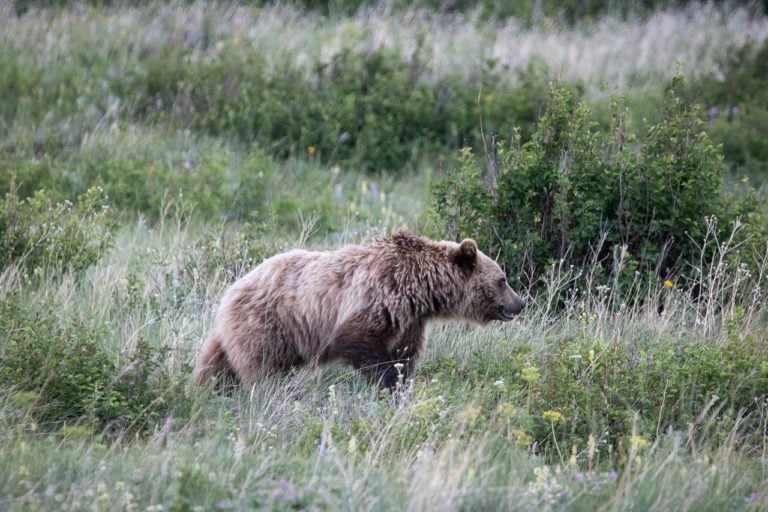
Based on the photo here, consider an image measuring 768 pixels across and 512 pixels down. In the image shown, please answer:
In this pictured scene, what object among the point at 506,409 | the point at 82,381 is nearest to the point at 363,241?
the point at 82,381

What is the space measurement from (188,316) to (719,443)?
389 cm

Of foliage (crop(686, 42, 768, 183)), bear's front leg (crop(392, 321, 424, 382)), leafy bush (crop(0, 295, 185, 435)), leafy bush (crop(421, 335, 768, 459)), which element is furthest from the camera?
foliage (crop(686, 42, 768, 183))

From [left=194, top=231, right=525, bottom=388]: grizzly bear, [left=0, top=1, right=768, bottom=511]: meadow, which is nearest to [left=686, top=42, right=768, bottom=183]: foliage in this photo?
[left=0, top=1, right=768, bottom=511]: meadow

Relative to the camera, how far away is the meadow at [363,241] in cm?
510

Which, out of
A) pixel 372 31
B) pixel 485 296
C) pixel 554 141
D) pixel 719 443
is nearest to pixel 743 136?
pixel 372 31

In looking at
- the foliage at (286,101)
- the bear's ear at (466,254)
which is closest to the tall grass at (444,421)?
the bear's ear at (466,254)

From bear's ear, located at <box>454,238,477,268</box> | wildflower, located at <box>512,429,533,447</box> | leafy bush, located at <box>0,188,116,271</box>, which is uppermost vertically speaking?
bear's ear, located at <box>454,238,477,268</box>

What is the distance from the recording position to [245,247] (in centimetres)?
869

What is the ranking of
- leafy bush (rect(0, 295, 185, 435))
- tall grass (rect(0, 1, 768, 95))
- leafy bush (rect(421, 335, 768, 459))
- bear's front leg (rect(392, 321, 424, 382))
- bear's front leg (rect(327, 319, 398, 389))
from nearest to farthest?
leafy bush (rect(0, 295, 185, 435)) < leafy bush (rect(421, 335, 768, 459)) < bear's front leg (rect(327, 319, 398, 389)) < bear's front leg (rect(392, 321, 424, 382)) < tall grass (rect(0, 1, 768, 95))

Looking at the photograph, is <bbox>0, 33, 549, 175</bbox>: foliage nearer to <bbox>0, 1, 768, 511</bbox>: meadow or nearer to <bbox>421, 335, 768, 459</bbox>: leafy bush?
<bbox>0, 1, 768, 511</bbox>: meadow

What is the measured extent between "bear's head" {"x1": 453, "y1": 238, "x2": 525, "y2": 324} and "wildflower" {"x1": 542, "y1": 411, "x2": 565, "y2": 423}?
1463 mm

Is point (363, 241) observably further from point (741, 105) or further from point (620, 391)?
point (741, 105)

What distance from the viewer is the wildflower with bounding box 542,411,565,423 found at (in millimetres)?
5879

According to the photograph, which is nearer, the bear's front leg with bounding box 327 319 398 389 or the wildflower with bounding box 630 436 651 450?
the wildflower with bounding box 630 436 651 450
